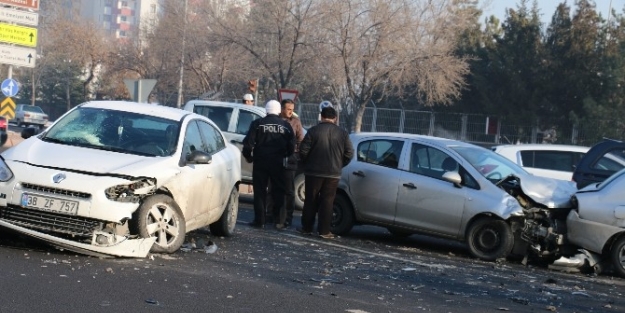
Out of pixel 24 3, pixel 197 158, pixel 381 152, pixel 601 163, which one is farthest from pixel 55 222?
pixel 24 3

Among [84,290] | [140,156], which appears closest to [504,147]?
[140,156]

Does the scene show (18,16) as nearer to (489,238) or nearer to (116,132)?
(116,132)

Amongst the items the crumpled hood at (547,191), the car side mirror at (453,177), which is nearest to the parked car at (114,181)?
the car side mirror at (453,177)

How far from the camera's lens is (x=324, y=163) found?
42.3ft

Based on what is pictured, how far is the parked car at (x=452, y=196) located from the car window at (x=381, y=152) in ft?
0.05

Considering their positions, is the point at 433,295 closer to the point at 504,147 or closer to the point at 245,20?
the point at 504,147

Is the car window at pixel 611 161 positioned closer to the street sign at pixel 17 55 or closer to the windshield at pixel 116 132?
the windshield at pixel 116 132

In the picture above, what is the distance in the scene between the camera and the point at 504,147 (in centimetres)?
1827

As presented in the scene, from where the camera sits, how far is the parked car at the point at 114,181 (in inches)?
339

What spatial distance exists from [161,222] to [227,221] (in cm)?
233

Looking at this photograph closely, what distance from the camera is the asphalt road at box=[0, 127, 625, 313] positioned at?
23.4 feet

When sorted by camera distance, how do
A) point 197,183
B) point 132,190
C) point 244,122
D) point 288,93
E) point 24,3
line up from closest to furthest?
1. point 132,190
2. point 197,183
3. point 244,122
4. point 288,93
5. point 24,3

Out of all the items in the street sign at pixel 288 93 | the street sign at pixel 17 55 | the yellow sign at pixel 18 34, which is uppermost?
the yellow sign at pixel 18 34

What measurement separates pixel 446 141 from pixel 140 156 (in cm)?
504
